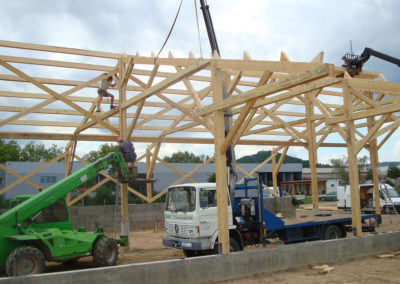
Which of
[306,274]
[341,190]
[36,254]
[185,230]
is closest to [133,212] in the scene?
[185,230]

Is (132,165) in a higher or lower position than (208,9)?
lower

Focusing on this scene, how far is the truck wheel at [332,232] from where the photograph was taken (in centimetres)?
1120

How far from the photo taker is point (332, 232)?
37.5ft

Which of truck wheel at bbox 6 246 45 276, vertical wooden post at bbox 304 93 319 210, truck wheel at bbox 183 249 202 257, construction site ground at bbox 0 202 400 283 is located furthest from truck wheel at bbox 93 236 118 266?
vertical wooden post at bbox 304 93 319 210

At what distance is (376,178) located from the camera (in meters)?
14.1

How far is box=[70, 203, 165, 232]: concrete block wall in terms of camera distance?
51.9 feet

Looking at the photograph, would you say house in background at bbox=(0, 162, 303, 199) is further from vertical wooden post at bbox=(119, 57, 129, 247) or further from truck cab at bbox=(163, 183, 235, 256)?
truck cab at bbox=(163, 183, 235, 256)

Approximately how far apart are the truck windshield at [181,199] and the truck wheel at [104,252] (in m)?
1.71

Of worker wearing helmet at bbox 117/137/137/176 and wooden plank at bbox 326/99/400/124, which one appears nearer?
A: wooden plank at bbox 326/99/400/124

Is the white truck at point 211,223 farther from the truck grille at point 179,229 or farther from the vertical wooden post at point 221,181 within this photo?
the vertical wooden post at point 221,181

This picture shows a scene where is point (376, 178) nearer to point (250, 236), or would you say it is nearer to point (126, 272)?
point (250, 236)

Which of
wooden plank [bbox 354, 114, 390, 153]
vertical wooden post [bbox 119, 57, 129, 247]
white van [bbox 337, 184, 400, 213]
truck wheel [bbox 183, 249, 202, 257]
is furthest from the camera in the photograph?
white van [bbox 337, 184, 400, 213]

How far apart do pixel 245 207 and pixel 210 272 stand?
9.87ft

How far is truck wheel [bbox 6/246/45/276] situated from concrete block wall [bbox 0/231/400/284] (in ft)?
5.42
